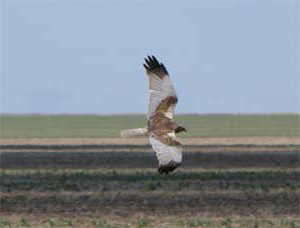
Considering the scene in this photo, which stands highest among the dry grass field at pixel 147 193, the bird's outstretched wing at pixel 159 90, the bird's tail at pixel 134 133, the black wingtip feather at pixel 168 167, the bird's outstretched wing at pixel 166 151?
the bird's outstretched wing at pixel 159 90

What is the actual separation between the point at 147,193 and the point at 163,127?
11266 mm

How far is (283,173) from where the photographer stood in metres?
28.4

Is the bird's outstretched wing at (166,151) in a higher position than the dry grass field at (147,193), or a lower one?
higher

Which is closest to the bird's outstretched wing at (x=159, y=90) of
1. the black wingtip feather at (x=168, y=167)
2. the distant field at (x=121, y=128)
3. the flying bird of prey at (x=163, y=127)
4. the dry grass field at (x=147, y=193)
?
the flying bird of prey at (x=163, y=127)

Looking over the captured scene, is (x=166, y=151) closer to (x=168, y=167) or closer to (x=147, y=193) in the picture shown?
(x=168, y=167)

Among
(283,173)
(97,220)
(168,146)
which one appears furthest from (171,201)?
(168,146)

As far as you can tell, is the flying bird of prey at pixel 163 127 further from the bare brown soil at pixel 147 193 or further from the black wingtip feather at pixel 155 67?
the bare brown soil at pixel 147 193

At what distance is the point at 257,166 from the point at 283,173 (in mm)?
3434

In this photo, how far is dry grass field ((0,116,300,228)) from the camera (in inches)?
750

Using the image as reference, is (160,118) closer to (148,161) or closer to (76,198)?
(76,198)

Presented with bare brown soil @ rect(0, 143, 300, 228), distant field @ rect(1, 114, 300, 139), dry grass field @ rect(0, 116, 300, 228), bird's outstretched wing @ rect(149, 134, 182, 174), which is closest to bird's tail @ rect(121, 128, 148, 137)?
bird's outstretched wing @ rect(149, 134, 182, 174)

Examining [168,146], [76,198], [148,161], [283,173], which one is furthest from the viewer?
[148,161]

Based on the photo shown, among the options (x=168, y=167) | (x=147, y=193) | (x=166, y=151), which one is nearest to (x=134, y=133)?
(x=168, y=167)

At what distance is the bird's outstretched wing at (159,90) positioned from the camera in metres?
11.8
